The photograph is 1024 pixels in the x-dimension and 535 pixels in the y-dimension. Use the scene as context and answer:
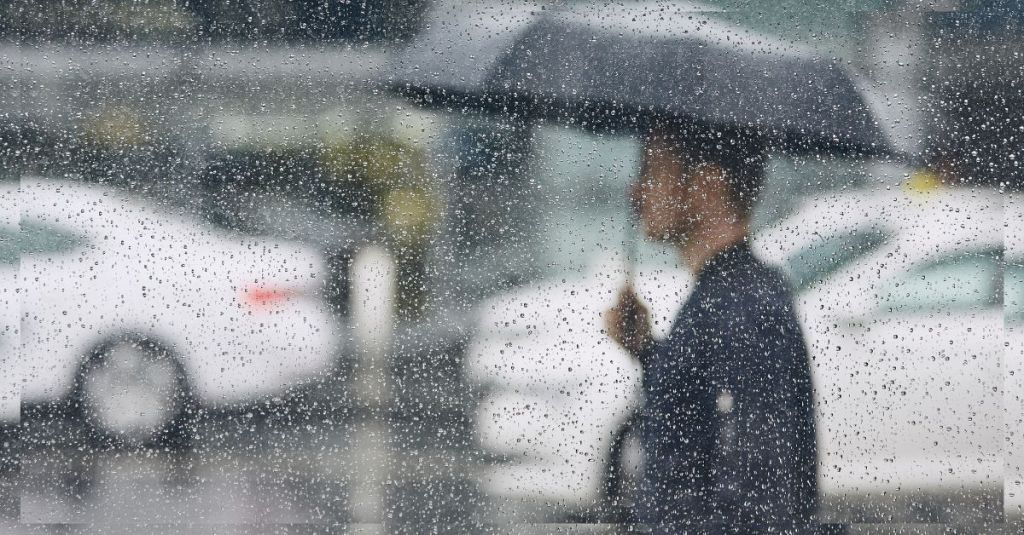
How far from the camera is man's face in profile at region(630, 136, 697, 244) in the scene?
2.01 meters

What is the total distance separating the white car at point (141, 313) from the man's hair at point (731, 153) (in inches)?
29.3

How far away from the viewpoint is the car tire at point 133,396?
1.97m

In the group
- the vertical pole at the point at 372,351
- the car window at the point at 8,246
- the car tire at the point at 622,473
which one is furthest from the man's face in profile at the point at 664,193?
the car window at the point at 8,246

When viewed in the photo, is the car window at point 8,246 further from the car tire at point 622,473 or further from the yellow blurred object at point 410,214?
the car tire at point 622,473

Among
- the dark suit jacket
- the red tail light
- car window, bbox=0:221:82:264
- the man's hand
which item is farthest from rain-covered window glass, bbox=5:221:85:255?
the dark suit jacket

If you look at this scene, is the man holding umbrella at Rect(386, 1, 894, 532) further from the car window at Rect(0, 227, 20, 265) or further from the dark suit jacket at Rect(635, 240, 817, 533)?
the car window at Rect(0, 227, 20, 265)

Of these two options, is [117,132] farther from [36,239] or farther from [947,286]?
[947,286]

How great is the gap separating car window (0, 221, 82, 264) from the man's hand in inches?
41.2

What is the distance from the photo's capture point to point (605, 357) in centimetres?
199

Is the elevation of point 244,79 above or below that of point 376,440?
above

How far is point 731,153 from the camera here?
202 cm

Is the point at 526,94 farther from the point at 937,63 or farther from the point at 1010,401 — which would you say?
the point at 1010,401

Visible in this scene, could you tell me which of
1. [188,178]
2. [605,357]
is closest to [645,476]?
[605,357]

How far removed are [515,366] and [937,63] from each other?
1030 mm
